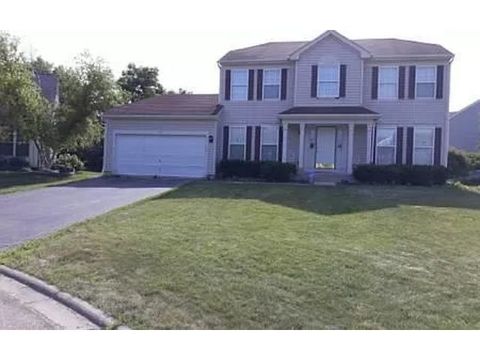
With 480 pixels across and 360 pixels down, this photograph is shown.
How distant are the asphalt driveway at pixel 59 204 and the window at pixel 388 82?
10400mm

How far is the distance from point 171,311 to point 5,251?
166 inches

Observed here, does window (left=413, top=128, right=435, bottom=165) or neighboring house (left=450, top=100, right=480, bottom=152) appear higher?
neighboring house (left=450, top=100, right=480, bottom=152)

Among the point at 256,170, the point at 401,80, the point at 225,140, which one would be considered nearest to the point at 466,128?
the point at 401,80

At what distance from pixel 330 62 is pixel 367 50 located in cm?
168

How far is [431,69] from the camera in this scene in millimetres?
22547

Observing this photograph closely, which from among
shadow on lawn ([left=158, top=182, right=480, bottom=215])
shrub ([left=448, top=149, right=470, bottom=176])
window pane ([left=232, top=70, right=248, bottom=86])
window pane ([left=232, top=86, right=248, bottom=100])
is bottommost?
shadow on lawn ([left=158, top=182, right=480, bottom=215])

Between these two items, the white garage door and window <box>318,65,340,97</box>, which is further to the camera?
the white garage door

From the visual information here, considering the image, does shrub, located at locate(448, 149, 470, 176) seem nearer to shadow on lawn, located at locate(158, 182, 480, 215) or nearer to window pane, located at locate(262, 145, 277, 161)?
window pane, located at locate(262, 145, 277, 161)

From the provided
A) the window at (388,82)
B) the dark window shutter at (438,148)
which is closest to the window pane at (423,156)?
the dark window shutter at (438,148)

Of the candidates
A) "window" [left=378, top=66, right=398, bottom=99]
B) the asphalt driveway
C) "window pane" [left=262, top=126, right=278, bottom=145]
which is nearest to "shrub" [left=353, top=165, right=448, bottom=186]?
"window" [left=378, top=66, right=398, bottom=99]

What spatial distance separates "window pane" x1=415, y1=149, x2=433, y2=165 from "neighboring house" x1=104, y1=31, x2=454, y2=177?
0.13 ft

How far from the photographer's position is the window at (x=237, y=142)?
2431 cm

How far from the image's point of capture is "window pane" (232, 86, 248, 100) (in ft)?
80.3

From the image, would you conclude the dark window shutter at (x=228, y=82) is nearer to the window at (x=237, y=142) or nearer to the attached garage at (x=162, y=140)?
the attached garage at (x=162, y=140)
